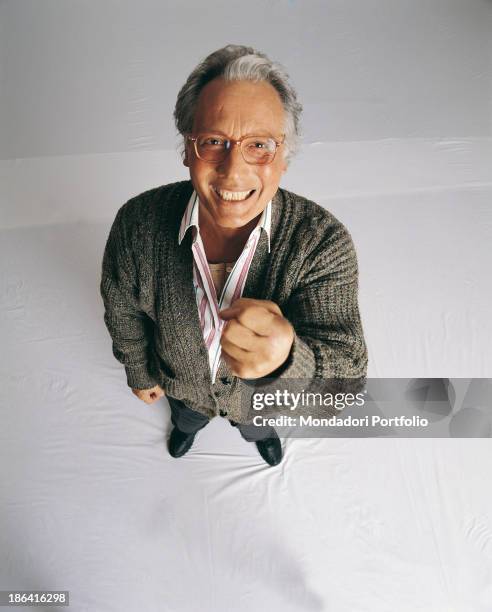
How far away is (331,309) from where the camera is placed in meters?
0.67

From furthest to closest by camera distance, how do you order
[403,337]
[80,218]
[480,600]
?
1. [80,218]
2. [403,337]
3. [480,600]

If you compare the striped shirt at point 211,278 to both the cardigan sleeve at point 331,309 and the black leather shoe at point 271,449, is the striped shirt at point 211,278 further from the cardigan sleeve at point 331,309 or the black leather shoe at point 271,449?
the black leather shoe at point 271,449

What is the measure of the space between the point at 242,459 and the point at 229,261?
2.55 feet

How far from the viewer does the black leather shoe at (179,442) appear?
4.25 feet

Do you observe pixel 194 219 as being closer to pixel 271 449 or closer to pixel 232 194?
pixel 232 194

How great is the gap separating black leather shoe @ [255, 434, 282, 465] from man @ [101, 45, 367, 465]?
39 cm

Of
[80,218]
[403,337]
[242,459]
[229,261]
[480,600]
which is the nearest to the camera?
[229,261]

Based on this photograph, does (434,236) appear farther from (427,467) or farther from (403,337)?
(427,467)

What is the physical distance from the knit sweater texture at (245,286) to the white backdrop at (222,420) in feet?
2.00

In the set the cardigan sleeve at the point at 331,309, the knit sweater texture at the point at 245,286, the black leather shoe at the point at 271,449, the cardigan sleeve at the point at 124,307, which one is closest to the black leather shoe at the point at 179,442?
the black leather shoe at the point at 271,449

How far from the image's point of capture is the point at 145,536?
126cm

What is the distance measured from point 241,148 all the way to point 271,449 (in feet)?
3.11

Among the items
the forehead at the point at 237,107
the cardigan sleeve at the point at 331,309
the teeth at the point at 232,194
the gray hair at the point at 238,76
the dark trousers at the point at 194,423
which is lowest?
the dark trousers at the point at 194,423

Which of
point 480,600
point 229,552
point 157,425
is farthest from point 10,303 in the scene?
point 480,600
